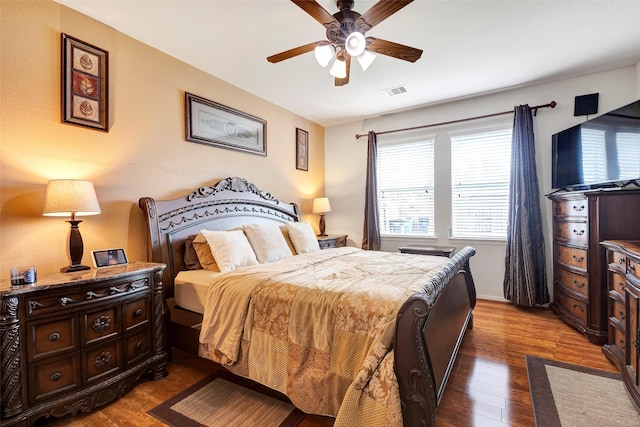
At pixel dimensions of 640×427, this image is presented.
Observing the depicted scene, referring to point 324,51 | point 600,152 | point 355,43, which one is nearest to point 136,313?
point 324,51

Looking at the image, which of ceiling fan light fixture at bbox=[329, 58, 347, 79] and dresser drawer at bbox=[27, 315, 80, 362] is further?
ceiling fan light fixture at bbox=[329, 58, 347, 79]

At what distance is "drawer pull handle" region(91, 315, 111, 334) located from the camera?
1.82m

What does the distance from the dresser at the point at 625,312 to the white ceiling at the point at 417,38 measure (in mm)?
1885

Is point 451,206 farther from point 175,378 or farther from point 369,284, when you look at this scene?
point 175,378

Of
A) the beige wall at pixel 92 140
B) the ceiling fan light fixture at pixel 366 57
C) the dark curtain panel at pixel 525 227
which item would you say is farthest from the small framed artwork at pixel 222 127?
the dark curtain panel at pixel 525 227

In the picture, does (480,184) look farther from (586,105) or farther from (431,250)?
(586,105)

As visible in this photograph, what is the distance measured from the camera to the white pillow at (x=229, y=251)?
248 centimetres

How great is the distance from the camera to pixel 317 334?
5.41ft

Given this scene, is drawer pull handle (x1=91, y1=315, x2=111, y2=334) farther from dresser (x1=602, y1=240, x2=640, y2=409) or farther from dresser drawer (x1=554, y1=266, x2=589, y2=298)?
dresser drawer (x1=554, y1=266, x2=589, y2=298)

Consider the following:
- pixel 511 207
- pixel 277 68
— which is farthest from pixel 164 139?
pixel 511 207

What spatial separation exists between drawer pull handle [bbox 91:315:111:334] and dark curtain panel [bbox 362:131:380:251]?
3531mm

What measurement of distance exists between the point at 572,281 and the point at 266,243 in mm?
3174

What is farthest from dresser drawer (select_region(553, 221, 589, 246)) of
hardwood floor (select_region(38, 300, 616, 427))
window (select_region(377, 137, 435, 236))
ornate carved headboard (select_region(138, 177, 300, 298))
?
ornate carved headboard (select_region(138, 177, 300, 298))

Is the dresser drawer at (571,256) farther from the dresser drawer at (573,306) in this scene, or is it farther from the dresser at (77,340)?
the dresser at (77,340)
